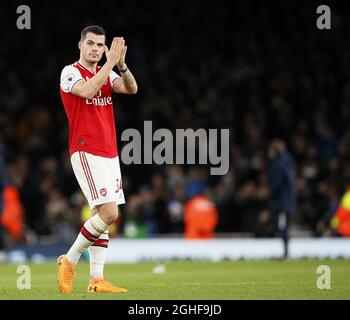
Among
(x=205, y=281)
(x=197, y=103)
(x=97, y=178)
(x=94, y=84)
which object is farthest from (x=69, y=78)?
(x=197, y=103)

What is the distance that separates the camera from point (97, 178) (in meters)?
10.5

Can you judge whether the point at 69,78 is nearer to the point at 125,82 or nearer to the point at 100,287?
the point at 125,82

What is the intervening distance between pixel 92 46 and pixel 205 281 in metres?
3.41

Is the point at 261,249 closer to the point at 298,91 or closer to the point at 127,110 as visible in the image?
the point at 298,91

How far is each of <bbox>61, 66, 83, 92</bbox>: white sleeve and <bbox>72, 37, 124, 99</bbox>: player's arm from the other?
0.20 feet

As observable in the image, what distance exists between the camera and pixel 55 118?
25.8 meters

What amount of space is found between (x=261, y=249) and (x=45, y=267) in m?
4.55

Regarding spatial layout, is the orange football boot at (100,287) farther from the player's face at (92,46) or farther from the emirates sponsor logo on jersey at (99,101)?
the player's face at (92,46)

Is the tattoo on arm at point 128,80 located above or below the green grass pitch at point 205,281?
above

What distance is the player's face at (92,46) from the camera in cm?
1062

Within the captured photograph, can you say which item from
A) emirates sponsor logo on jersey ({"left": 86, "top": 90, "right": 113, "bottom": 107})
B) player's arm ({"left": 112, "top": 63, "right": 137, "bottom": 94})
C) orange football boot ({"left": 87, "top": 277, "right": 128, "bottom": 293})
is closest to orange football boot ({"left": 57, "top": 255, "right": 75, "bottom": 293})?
orange football boot ({"left": 87, "top": 277, "right": 128, "bottom": 293})

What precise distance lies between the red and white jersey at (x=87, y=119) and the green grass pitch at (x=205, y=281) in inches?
56.8

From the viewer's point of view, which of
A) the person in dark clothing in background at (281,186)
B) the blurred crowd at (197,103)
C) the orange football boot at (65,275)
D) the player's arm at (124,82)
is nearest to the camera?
the orange football boot at (65,275)

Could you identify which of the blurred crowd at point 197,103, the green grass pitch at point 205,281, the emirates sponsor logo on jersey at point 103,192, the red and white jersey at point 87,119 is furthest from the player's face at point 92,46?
the blurred crowd at point 197,103
